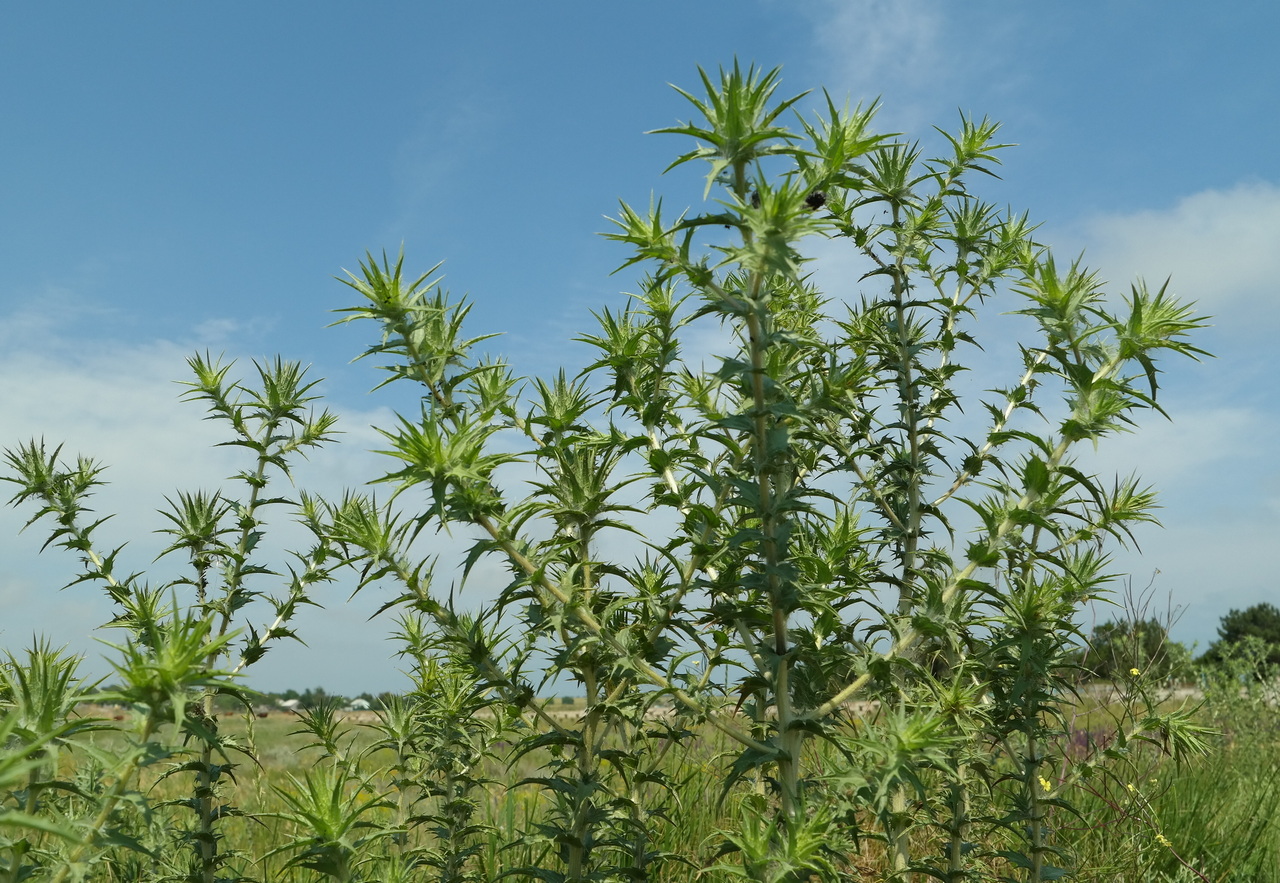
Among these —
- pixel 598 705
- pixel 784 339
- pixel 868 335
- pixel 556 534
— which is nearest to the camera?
pixel 784 339

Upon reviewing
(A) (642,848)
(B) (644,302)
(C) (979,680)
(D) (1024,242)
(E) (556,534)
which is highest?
(D) (1024,242)

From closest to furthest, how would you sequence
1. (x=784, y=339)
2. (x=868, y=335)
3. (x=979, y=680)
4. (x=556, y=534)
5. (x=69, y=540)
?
(x=784, y=339) < (x=556, y=534) < (x=979, y=680) < (x=868, y=335) < (x=69, y=540)

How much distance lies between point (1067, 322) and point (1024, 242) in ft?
3.49

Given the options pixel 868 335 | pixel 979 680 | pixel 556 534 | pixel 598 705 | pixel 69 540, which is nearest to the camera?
pixel 598 705

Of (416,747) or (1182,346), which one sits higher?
(1182,346)

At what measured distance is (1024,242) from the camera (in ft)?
13.2

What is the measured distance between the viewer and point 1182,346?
2973 millimetres

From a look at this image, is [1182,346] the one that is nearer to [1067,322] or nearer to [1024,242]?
[1067,322]

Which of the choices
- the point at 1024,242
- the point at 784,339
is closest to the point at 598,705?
the point at 784,339

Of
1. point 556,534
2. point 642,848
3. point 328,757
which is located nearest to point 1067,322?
point 556,534

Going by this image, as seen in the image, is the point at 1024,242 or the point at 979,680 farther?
the point at 1024,242

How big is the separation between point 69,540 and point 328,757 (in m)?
1.57

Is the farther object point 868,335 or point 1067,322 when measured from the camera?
point 868,335

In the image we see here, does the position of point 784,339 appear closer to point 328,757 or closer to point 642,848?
point 642,848
